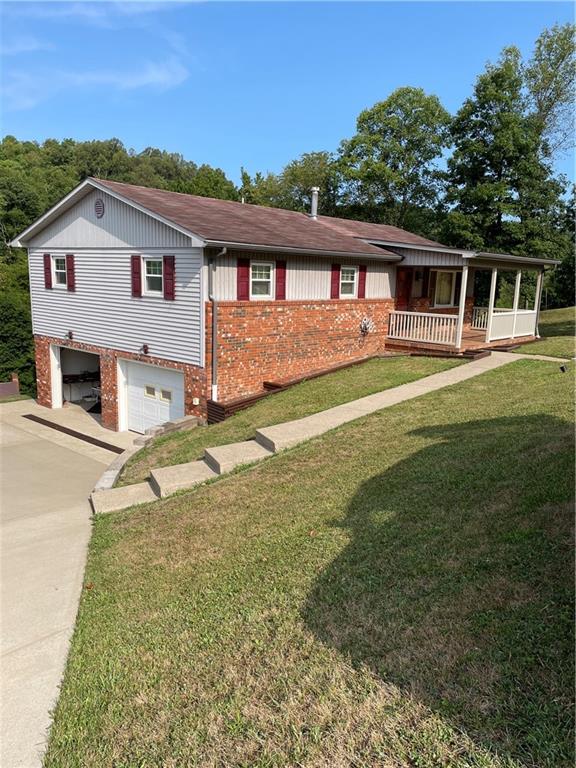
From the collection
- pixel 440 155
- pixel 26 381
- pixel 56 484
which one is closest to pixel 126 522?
pixel 56 484

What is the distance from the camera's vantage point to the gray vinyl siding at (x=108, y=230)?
13273 millimetres

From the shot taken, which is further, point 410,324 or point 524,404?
point 410,324

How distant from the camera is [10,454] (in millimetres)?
13789

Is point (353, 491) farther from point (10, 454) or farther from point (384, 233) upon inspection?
point (384, 233)

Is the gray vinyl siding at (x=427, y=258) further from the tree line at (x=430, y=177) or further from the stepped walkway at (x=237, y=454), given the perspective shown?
the tree line at (x=430, y=177)

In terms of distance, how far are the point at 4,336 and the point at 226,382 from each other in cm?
1247

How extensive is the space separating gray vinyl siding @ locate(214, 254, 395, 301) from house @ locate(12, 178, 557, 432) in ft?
0.12

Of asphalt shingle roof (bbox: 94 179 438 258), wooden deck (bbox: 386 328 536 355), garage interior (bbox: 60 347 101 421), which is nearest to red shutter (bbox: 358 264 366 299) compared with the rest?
asphalt shingle roof (bbox: 94 179 438 258)

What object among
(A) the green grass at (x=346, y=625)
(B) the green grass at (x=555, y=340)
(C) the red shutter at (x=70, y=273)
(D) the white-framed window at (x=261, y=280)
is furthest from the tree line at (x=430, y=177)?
(A) the green grass at (x=346, y=625)

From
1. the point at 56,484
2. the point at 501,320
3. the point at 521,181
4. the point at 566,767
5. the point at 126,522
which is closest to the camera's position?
the point at 566,767

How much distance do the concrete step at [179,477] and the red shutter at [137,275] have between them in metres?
A: 6.42

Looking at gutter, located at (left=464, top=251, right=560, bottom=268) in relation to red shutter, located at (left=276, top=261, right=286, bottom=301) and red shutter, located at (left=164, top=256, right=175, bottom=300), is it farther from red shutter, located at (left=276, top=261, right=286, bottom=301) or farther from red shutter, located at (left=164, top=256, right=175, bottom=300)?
red shutter, located at (left=164, top=256, right=175, bottom=300)

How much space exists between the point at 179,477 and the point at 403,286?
40.6 ft

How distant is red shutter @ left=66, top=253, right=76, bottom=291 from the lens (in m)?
16.9
